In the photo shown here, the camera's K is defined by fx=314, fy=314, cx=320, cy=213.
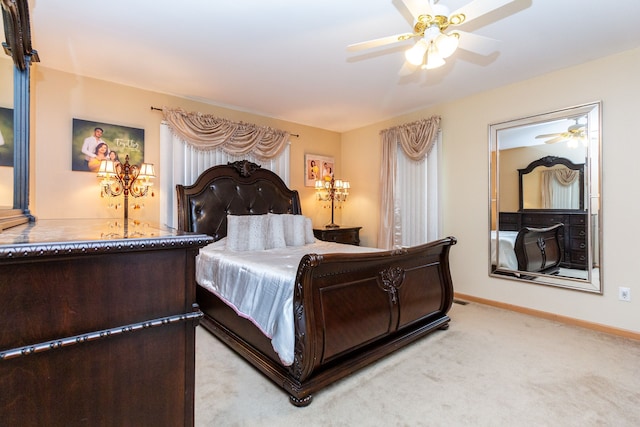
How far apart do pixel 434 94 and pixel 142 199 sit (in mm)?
3681

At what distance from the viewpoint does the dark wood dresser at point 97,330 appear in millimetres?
748

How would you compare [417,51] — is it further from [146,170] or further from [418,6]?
[146,170]

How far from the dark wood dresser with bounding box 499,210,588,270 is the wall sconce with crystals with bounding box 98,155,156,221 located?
4.16 meters

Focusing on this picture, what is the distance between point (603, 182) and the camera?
2.95m

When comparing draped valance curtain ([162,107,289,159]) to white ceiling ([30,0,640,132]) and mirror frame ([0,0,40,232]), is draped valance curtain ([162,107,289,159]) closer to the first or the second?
white ceiling ([30,0,640,132])

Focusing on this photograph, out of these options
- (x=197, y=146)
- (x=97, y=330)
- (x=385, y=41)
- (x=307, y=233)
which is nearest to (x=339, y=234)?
(x=307, y=233)

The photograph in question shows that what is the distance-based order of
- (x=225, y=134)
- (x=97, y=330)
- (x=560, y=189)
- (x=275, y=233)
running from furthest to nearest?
(x=225, y=134) < (x=275, y=233) < (x=560, y=189) < (x=97, y=330)

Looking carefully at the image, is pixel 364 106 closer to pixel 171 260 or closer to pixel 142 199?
pixel 142 199

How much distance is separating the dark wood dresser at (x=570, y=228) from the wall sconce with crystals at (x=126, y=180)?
416cm

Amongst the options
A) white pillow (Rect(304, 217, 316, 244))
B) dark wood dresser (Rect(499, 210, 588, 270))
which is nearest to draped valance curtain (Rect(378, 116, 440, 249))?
dark wood dresser (Rect(499, 210, 588, 270))

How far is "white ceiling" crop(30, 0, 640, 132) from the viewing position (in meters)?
2.24

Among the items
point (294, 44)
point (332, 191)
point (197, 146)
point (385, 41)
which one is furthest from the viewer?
point (332, 191)

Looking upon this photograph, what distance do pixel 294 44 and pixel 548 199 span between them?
119 inches

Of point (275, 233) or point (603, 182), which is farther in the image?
point (275, 233)
